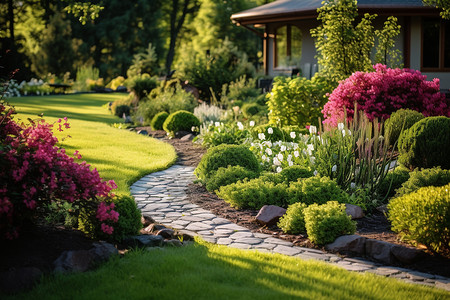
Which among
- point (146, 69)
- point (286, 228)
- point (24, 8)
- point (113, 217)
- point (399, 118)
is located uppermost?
point (24, 8)

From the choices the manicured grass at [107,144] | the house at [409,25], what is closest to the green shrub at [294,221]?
the manicured grass at [107,144]

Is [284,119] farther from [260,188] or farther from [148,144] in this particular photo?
[260,188]

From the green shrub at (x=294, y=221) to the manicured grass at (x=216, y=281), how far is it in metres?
0.97

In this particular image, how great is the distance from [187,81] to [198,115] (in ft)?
18.7

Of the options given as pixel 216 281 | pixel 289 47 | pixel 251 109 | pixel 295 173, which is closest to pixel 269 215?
pixel 295 173

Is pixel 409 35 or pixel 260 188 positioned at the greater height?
pixel 409 35

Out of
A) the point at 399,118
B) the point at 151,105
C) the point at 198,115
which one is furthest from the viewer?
the point at 151,105

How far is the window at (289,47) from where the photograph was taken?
20688 mm

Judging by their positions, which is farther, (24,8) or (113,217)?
(24,8)

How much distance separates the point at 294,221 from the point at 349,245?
693 millimetres

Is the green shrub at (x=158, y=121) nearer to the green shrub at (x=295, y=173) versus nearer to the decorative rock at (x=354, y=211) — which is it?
the green shrub at (x=295, y=173)

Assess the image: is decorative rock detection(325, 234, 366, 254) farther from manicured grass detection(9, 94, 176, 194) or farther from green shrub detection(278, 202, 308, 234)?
manicured grass detection(9, 94, 176, 194)

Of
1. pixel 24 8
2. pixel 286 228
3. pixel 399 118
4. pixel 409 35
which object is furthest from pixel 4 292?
pixel 24 8

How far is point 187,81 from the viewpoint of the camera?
19.0 metres
